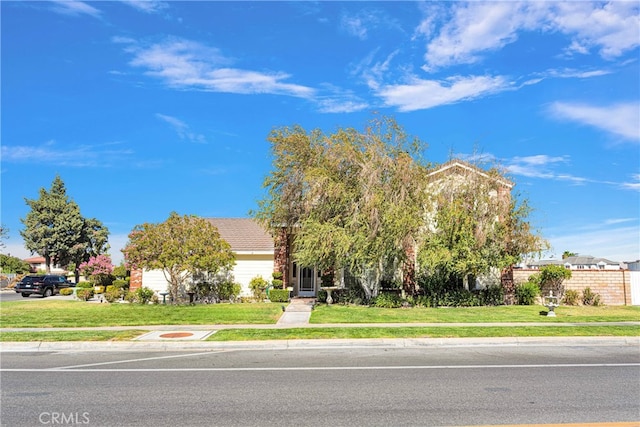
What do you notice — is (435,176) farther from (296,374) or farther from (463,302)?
(296,374)

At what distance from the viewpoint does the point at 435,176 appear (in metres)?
22.8

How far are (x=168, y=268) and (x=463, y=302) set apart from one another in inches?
525

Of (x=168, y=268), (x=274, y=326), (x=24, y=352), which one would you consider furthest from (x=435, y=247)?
(x=24, y=352)

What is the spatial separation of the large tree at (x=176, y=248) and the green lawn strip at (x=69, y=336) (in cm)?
855

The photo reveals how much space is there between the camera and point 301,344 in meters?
12.2

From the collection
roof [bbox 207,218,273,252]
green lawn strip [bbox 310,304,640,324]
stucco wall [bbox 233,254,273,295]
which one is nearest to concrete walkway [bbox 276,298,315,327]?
green lawn strip [bbox 310,304,640,324]

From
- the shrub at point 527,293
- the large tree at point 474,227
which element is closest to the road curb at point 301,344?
the large tree at point 474,227

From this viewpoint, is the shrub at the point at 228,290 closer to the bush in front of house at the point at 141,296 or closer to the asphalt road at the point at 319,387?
the bush in front of house at the point at 141,296

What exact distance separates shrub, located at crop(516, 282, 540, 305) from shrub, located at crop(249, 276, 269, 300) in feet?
39.9

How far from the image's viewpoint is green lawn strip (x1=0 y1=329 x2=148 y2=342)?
40.7 ft

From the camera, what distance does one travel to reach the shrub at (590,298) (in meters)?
23.3

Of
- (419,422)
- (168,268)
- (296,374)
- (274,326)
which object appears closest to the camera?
(419,422)

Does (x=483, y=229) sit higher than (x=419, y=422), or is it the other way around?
(x=483, y=229)

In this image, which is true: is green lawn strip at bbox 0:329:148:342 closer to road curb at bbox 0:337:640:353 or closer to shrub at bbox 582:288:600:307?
road curb at bbox 0:337:640:353
